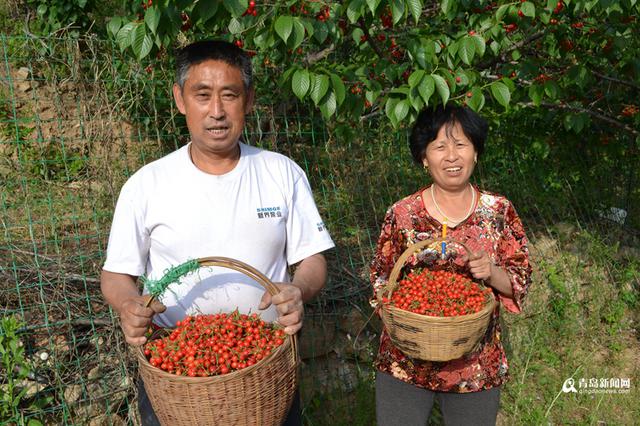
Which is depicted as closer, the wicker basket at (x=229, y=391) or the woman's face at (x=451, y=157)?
the wicker basket at (x=229, y=391)

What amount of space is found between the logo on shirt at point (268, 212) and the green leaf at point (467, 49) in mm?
1110

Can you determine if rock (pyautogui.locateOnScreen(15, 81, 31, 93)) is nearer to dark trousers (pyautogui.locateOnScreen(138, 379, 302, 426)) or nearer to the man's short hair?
the man's short hair

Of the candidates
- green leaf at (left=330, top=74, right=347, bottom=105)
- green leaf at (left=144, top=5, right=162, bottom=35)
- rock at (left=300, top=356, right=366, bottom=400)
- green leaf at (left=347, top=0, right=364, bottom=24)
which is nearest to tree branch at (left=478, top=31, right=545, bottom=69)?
green leaf at (left=330, top=74, right=347, bottom=105)

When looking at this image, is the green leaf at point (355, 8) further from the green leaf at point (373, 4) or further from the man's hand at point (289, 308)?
the man's hand at point (289, 308)

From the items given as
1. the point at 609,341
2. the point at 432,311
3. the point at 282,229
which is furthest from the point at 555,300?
the point at 282,229

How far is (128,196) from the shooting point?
198 cm

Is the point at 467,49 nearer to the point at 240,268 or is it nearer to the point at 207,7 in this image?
the point at 207,7

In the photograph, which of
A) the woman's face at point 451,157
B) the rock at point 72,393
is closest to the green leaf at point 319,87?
the woman's face at point 451,157

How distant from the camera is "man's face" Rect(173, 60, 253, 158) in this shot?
200cm

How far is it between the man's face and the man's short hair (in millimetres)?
16

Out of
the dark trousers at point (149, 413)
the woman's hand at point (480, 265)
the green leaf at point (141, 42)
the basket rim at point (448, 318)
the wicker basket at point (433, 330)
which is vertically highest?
the green leaf at point (141, 42)

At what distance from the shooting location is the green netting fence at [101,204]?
315 cm

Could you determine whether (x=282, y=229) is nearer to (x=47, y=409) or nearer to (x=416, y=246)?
(x=416, y=246)

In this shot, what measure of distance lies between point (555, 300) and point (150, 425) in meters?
3.34
